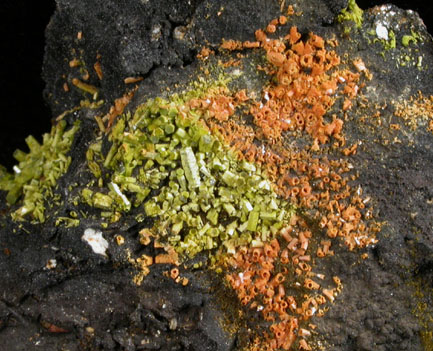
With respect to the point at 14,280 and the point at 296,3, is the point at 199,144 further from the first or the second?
the point at 14,280

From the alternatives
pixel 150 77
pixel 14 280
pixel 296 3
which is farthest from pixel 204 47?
pixel 14 280

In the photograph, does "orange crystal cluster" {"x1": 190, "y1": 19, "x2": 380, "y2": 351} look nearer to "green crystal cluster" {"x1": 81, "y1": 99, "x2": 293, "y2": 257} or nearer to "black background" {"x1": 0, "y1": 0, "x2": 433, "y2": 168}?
"green crystal cluster" {"x1": 81, "y1": 99, "x2": 293, "y2": 257}

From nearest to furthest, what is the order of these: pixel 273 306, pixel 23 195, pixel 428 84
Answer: pixel 273 306, pixel 428 84, pixel 23 195

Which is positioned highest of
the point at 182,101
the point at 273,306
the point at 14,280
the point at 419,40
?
the point at 182,101

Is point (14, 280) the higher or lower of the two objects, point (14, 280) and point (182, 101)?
the lower

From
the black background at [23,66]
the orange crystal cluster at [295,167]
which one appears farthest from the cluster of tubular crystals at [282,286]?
the black background at [23,66]

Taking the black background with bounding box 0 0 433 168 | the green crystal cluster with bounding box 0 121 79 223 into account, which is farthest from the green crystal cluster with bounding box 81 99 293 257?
the black background with bounding box 0 0 433 168
